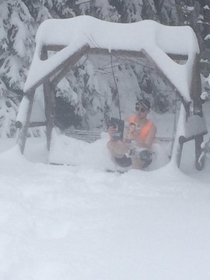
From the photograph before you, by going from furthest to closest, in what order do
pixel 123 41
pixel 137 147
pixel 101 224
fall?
pixel 137 147 < pixel 123 41 < pixel 101 224

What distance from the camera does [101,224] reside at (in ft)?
15.4

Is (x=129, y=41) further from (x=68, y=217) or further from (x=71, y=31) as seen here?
(x=68, y=217)

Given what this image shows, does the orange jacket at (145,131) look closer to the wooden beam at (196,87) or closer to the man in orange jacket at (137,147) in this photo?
the man in orange jacket at (137,147)

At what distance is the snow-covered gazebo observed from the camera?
718 cm

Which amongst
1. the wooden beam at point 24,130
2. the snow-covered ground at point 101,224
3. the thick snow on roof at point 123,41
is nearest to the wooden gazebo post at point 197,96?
the thick snow on roof at point 123,41

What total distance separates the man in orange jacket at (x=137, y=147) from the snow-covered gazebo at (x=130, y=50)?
467 mm

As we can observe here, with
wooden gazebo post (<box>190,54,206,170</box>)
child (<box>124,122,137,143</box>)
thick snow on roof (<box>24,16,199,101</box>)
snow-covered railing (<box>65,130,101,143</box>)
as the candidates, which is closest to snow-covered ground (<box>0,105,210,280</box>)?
child (<box>124,122,137,143</box>)

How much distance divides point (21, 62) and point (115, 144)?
11.8 feet

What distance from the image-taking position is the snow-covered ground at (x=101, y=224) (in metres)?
3.83

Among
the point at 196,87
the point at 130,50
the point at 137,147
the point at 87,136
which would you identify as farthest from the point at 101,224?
the point at 87,136

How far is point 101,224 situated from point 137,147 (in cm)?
280

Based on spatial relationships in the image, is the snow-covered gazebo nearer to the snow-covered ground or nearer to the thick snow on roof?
the thick snow on roof

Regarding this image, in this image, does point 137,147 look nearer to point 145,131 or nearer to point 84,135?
point 145,131

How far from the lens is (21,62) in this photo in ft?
33.8
